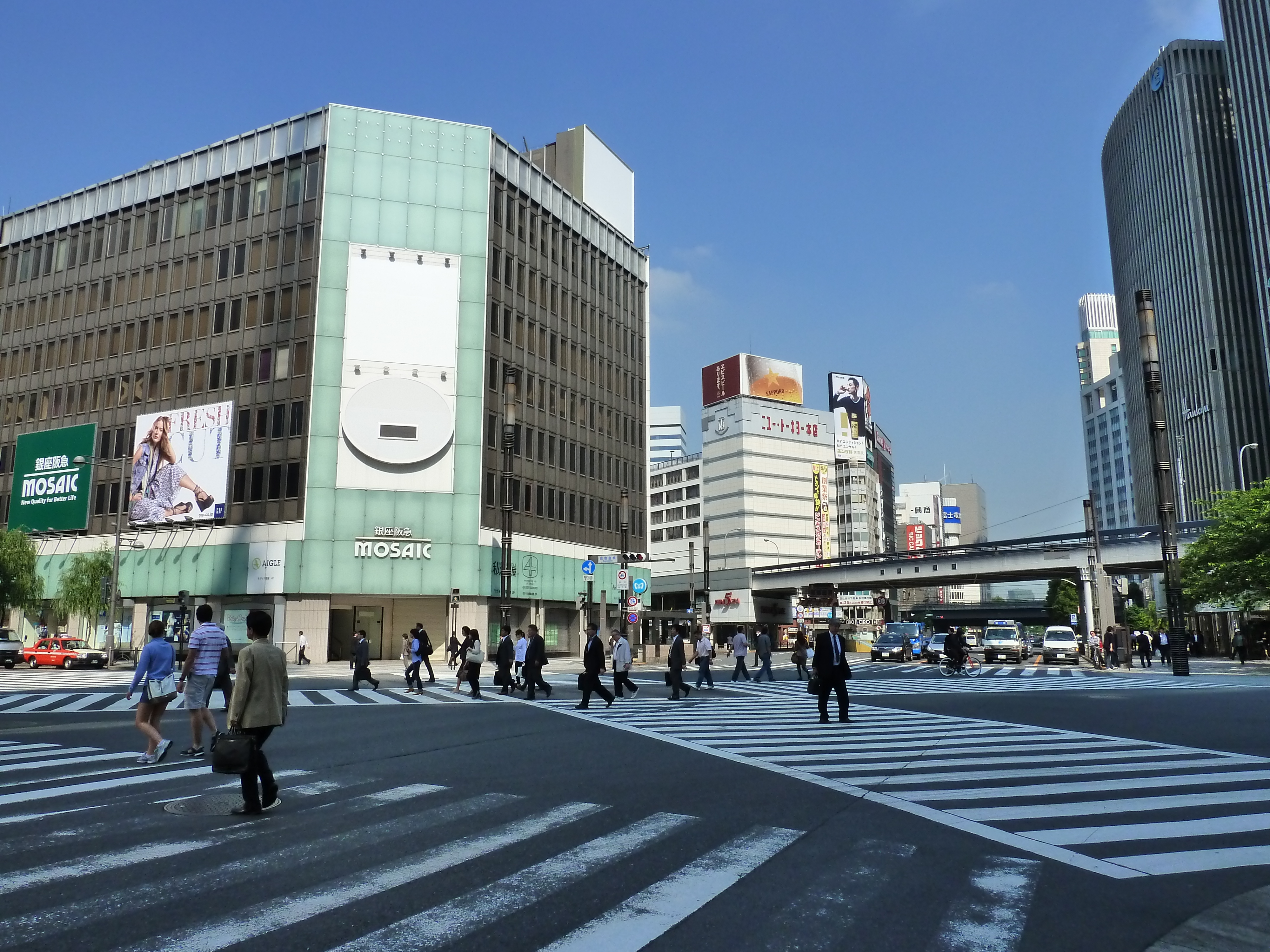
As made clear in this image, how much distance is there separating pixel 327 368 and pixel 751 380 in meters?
77.6

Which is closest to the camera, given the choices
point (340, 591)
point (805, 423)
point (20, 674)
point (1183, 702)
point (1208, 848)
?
point (1208, 848)

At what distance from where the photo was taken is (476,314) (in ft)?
167

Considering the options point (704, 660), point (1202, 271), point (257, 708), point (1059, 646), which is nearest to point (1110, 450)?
point (1202, 271)

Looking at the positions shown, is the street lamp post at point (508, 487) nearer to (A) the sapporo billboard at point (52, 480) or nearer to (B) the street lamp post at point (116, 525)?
(B) the street lamp post at point (116, 525)

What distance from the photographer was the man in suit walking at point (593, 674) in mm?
19109

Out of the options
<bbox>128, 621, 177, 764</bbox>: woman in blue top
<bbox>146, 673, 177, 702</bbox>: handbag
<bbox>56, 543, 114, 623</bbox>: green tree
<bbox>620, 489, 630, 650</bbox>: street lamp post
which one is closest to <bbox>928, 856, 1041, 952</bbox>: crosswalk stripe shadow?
<bbox>128, 621, 177, 764</bbox>: woman in blue top

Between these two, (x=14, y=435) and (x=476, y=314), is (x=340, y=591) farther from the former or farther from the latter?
(x=14, y=435)

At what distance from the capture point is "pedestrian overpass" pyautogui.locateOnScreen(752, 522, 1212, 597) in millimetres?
54250

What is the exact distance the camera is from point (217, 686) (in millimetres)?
12867

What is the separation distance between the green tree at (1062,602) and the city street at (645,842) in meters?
103

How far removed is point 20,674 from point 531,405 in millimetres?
29088

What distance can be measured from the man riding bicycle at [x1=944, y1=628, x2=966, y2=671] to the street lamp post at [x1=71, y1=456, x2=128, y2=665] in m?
32.1

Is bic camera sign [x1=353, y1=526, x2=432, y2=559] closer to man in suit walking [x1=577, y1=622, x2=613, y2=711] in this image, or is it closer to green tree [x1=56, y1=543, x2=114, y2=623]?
green tree [x1=56, y1=543, x2=114, y2=623]

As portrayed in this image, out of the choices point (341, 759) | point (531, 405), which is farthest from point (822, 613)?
point (341, 759)
